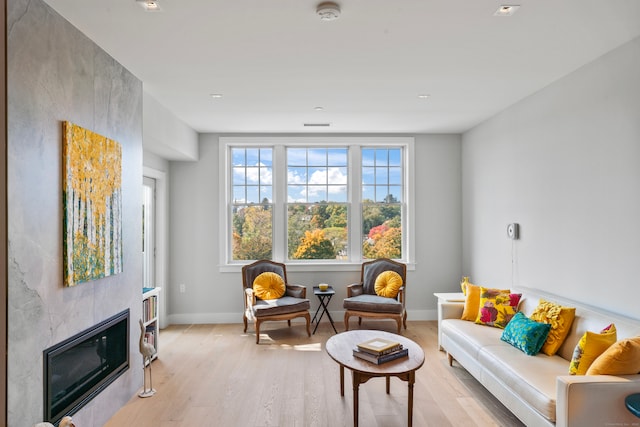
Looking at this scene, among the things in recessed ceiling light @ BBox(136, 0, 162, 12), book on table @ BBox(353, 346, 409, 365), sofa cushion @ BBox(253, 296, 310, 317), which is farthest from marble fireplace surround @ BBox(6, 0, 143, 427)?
sofa cushion @ BBox(253, 296, 310, 317)

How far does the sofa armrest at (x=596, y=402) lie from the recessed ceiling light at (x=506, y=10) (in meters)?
2.08

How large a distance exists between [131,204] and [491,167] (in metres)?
3.93

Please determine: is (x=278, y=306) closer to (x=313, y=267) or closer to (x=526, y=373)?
(x=313, y=267)

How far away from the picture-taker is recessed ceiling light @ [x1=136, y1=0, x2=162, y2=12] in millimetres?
2178

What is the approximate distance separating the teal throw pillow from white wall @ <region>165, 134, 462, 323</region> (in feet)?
8.13

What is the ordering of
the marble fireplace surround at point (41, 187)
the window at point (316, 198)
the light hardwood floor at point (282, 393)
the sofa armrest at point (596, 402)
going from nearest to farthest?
the marble fireplace surround at point (41, 187)
the sofa armrest at point (596, 402)
the light hardwood floor at point (282, 393)
the window at point (316, 198)

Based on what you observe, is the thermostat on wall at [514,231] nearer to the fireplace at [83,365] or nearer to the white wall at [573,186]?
the white wall at [573,186]

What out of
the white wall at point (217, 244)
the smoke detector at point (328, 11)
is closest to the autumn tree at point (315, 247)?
the white wall at point (217, 244)

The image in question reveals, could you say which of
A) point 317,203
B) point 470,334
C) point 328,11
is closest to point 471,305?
point 470,334

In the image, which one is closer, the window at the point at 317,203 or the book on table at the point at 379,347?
the book on table at the point at 379,347

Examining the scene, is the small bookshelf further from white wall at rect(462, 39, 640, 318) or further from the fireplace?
white wall at rect(462, 39, 640, 318)

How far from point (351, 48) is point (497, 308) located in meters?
2.63

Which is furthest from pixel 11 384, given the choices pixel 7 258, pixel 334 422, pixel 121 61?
pixel 121 61

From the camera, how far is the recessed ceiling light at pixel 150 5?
7.14 feet
